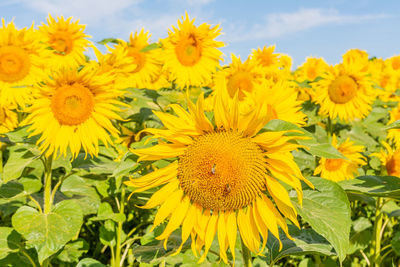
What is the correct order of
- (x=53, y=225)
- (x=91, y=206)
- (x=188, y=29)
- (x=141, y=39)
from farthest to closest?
1. (x=141, y=39)
2. (x=188, y=29)
3. (x=91, y=206)
4. (x=53, y=225)

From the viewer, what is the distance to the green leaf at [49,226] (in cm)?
222

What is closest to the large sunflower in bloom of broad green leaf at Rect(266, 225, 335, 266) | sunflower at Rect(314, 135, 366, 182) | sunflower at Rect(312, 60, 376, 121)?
broad green leaf at Rect(266, 225, 335, 266)

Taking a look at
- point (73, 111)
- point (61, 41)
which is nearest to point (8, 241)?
point (73, 111)

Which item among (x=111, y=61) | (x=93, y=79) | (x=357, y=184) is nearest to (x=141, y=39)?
(x=111, y=61)

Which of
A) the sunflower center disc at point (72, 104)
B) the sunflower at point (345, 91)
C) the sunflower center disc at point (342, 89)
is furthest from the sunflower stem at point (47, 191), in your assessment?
the sunflower center disc at point (342, 89)

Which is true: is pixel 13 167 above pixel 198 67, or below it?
below

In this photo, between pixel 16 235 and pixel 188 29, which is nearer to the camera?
pixel 16 235

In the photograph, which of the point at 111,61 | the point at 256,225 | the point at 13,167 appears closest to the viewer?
the point at 256,225

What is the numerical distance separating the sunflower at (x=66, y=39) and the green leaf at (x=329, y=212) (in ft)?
12.0

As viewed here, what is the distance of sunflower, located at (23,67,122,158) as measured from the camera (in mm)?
2635

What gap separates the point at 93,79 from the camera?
2.67 meters

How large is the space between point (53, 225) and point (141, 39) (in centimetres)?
275

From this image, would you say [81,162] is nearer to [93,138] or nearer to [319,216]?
[93,138]

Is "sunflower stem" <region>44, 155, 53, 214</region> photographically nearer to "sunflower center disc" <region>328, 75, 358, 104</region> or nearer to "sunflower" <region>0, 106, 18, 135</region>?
"sunflower" <region>0, 106, 18, 135</region>
